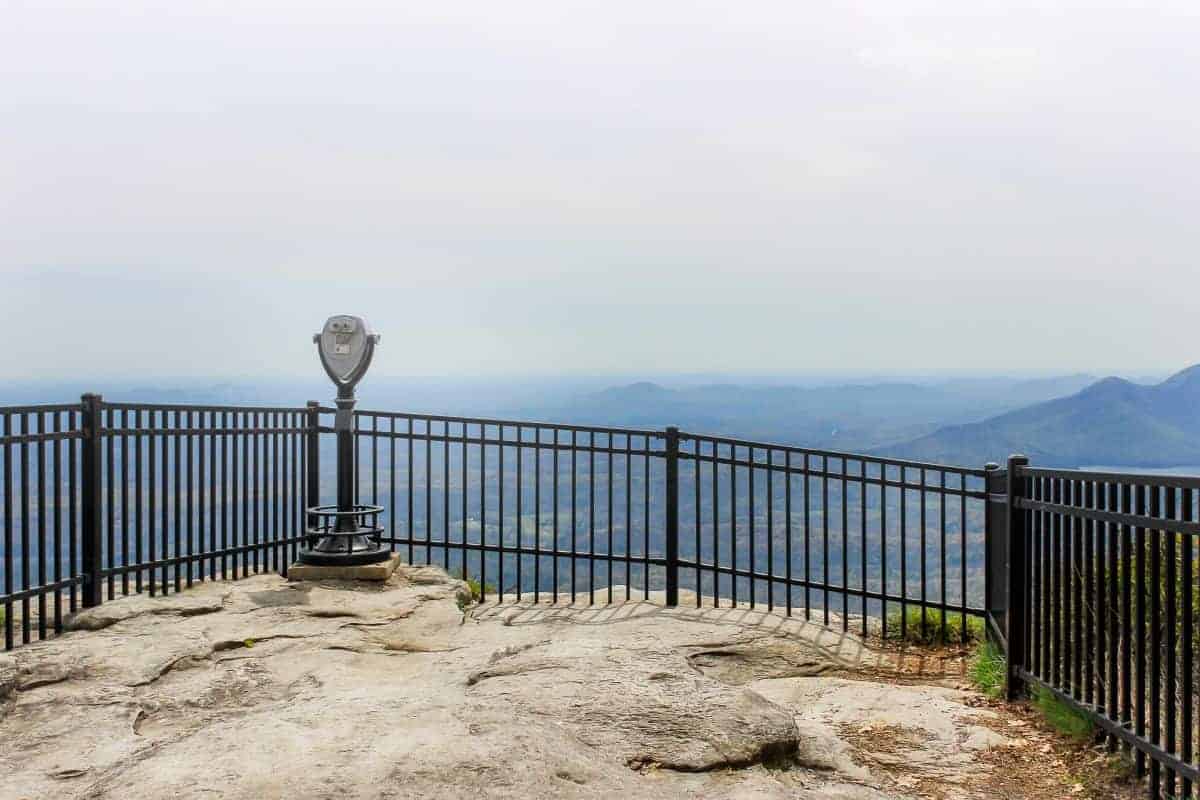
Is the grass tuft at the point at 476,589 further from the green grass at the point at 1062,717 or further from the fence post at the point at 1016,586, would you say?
the green grass at the point at 1062,717

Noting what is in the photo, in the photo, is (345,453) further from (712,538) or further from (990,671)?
(990,671)

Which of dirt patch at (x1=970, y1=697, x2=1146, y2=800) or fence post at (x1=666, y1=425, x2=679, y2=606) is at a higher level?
fence post at (x1=666, y1=425, x2=679, y2=606)

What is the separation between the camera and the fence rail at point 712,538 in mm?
4852

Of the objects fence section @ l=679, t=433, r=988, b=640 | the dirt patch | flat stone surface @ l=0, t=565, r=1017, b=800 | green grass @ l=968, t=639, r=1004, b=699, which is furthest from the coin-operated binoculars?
the dirt patch

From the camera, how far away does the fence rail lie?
4852mm

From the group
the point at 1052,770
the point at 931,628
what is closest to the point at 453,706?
the point at 1052,770

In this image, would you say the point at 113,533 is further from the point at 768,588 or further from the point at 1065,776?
the point at 1065,776

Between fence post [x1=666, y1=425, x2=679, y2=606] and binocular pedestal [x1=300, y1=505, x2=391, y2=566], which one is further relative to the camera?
binocular pedestal [x1=300, y1=505, x2=391, y2=566]

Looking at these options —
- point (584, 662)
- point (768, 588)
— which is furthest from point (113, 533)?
point (768, 588)

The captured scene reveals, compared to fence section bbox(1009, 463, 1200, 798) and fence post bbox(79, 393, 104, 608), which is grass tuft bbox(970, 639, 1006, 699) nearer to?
fence section bbox(1009, 463, 1200, 798)

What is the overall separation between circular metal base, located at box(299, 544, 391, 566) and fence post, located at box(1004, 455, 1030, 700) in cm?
564

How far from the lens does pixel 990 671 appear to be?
6613 mm

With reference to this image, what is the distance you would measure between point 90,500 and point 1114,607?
291 inches

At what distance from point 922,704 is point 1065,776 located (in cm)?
105
